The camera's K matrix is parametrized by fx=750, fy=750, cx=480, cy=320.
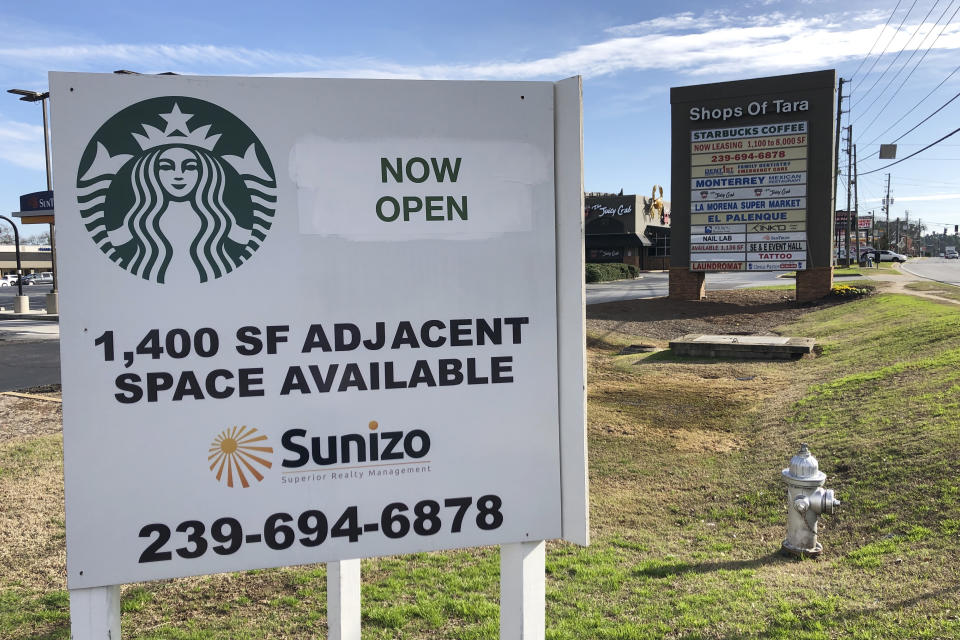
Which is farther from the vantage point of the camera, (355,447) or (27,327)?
(27,327)

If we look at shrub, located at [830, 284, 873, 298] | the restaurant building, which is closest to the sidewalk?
shrub, located at [830, 284, 873, 298]

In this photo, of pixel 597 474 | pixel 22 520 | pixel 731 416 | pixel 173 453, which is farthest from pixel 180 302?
pixel 731 416

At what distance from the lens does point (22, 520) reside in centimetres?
629

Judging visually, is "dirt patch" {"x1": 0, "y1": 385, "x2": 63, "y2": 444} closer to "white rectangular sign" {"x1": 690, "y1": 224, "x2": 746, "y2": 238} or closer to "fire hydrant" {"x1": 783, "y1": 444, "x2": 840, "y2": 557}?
"fire hydrant" {"x1": 783, "y1": 444, "x2": 840, "y2": 557}

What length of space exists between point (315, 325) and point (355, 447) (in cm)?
44

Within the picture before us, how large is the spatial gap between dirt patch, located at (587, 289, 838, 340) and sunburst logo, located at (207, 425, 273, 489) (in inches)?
675

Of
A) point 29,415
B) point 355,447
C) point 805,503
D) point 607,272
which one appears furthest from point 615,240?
point 355,447

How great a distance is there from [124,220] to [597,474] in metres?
6.19

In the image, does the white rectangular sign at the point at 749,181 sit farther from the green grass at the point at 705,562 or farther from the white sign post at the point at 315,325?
the white sign post at the point at 315,325

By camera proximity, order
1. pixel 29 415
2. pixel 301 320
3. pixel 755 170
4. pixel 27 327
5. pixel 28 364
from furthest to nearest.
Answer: pixel 755 170
pixel 27 327
pixel 28 364
pixel 29 415
pixel 301 320

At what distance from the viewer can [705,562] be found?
5.42 metres

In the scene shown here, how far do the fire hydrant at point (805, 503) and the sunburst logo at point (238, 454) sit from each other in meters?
4.15

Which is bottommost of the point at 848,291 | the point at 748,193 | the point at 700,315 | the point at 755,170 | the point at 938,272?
the point at 700,315

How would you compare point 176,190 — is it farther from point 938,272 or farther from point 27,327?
point 938,272
